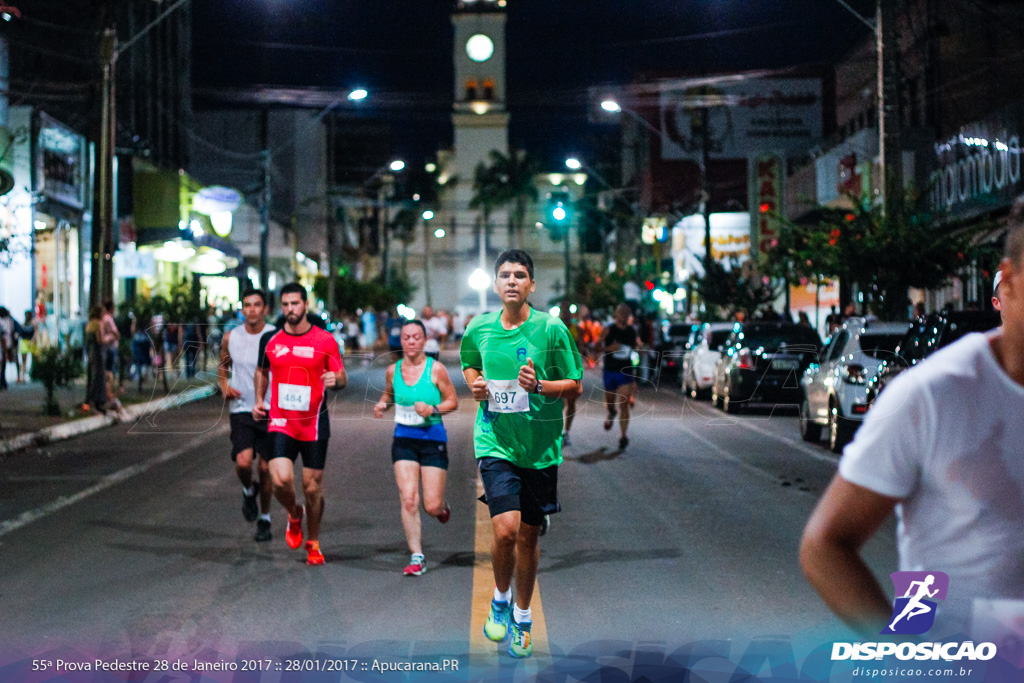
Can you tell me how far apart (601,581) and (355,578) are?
1572 millimetres

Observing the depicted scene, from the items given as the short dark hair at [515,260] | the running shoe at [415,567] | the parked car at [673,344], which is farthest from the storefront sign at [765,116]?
the short dark hair at [515,260]

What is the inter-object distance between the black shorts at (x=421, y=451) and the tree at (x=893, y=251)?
1730 cm

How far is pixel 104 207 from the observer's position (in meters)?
24.0

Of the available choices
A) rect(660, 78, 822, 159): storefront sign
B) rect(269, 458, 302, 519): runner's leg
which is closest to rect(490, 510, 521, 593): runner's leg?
rect(269, 458, 302, 519): runner's leg

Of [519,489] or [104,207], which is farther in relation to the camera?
[104,207]

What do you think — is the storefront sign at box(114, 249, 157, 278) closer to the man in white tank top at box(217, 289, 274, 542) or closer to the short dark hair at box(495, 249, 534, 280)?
the man in white tank top at box(217, 289, 274, 542)

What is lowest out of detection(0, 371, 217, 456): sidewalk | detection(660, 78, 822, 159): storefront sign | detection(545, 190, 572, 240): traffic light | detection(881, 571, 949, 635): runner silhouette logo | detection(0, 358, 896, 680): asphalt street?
detection(0, 358, 896, 680): asphalt street

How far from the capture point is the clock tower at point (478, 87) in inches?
3644

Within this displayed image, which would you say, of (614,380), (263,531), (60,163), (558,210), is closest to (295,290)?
(263,531)

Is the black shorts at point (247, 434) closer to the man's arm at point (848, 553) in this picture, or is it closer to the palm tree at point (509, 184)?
the man's arm at point (848, 553)

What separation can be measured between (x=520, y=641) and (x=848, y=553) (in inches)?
156

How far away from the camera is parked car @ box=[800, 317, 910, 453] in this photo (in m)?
15.6

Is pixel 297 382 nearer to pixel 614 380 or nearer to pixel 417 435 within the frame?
pixel 417 435

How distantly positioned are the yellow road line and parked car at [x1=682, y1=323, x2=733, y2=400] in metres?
17.6
